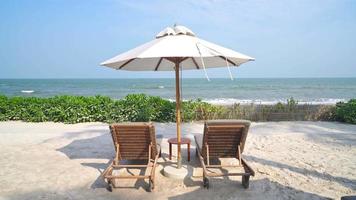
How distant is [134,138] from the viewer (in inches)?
170

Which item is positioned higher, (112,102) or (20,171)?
(112,102)

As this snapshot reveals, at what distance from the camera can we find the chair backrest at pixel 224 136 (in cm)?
415

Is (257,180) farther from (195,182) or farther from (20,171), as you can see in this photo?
(20,171)

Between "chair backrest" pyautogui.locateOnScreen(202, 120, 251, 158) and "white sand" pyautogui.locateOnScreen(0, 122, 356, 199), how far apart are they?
1.46 ft

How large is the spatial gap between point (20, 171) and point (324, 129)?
312 inches

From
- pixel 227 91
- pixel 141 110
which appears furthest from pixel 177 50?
pixel 227 91

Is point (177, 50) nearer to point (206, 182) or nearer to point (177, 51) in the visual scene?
point (177, 51)

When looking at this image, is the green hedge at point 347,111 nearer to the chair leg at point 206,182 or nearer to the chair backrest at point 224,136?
the chair backrest at point 224,136

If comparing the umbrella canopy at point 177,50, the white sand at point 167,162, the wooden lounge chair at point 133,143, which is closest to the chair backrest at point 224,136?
the white sand at point 167,162

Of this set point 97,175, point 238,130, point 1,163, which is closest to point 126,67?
point 97,175

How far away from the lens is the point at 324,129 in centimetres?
821

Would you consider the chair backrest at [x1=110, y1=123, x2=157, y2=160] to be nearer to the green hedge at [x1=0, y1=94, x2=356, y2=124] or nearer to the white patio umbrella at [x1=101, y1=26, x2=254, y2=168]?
the white patio umbrella at [x1=101, y1=26, x2=254, y2=168]

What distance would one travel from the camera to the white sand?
382 cm

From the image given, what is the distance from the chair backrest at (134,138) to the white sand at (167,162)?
1.52 feet
